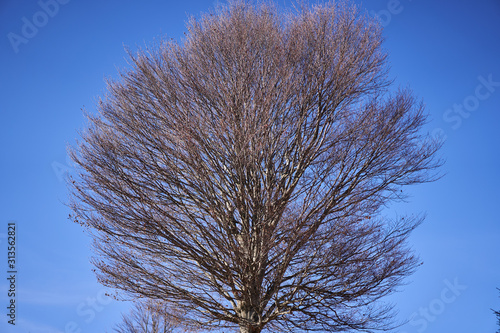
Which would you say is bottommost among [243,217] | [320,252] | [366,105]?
[320,252]

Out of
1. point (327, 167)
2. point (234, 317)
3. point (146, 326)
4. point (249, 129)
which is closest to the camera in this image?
point (249, 129)

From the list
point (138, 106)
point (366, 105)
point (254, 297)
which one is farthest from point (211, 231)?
point (366, 105)

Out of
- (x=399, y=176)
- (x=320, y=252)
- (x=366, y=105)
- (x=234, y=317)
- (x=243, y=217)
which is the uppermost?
(x=366, y=105)

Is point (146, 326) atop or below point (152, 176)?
below

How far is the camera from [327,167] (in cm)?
766

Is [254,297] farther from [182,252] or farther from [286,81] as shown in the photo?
[286,81]

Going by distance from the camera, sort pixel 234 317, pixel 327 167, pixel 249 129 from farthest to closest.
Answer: pixel 327 167 → pixel 234 317 → pixel 249 129

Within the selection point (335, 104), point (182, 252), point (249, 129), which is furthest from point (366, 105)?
point (182, 252)

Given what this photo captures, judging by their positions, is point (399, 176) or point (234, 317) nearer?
point (234, 317)

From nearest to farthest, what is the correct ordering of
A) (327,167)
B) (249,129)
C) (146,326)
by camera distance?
(249,129)
(327,167)
(146,326)

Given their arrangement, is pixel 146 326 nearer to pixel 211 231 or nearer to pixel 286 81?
pixel 211 231

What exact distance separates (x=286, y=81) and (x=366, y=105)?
62.0 inches

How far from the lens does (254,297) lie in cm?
715

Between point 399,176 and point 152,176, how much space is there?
426 centimetres
